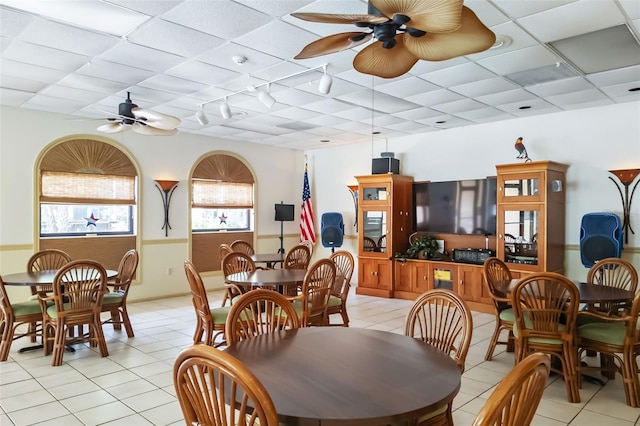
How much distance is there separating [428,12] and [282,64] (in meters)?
2.52

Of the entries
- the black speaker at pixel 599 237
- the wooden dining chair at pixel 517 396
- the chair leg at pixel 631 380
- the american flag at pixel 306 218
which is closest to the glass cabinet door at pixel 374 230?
the american flag at pixel 306 218

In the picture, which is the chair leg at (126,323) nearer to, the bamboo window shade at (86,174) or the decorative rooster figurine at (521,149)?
the bamboo window shade at (86,174)

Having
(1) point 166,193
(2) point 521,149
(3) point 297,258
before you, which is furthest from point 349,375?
(1) point 166,193

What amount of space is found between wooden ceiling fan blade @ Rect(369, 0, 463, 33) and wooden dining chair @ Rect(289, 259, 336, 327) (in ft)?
7.93

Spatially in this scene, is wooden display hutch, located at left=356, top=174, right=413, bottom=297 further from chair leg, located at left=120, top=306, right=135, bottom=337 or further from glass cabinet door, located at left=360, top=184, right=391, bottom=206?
chair leg, located at left=120, top=306, right=135, bottom=337

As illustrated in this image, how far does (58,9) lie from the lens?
3.15 m

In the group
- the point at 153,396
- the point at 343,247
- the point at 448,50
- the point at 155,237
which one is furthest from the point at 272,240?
the point at 448,50

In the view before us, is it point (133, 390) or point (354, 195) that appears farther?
point (354, 195)

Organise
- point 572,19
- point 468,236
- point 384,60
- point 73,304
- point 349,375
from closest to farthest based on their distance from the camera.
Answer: point 349,375
point 384,60
point 572,19
point 73,304
point 468,236

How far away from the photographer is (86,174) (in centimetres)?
Answer: 657

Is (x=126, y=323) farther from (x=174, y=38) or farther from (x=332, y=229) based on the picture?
(x=332, y=229)

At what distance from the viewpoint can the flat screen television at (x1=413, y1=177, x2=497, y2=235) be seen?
6688 mm

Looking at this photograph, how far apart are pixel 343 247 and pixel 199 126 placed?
12.1 ft

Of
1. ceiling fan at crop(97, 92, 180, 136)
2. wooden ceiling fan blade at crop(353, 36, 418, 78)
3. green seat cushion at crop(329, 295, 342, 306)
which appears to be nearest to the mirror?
green seat cushion at crop(329, 295, 342, 306)
